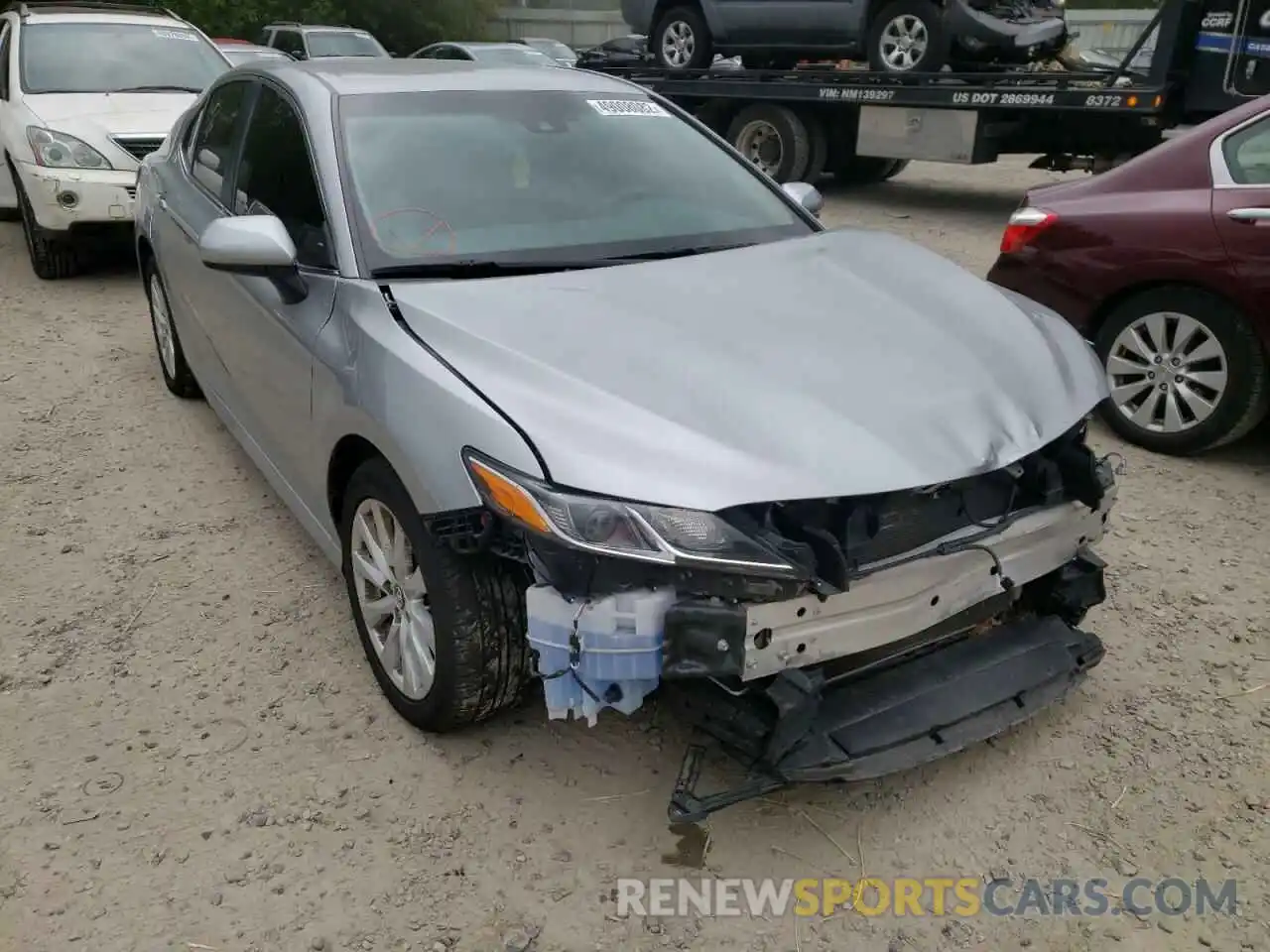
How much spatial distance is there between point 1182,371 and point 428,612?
11.9 ft

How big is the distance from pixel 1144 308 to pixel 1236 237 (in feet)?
1.55

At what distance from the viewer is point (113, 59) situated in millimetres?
8008

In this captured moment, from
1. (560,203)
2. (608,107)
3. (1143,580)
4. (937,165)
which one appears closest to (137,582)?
(560,203)

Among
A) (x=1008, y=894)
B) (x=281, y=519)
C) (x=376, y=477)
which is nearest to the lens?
(x=1008, y=894)

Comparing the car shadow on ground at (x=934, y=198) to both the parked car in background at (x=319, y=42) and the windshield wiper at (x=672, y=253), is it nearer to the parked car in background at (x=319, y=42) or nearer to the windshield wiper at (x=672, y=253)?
the windshield wiper at (x=672, y=253)

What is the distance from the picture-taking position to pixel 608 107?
143 inches

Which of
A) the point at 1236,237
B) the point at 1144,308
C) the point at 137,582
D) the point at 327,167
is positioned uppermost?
the point at 327,167

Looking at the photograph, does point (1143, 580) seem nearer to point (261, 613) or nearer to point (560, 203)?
point (560, 203)

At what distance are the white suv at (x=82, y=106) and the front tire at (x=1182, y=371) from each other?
6.35 m

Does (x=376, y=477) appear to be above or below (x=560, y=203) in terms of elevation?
below

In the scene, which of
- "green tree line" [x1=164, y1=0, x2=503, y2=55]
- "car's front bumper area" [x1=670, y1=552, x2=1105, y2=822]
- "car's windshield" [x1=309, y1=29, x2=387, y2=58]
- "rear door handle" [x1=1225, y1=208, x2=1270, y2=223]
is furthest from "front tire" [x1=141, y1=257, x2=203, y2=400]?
"green tree line" [x1=164, y1=0, x2=503, y2=55]

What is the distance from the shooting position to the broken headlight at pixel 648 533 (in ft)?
6.86

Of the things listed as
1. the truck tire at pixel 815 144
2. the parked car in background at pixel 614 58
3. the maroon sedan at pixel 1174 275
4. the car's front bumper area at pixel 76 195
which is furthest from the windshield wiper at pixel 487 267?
the parked car in background at pixel 614 58

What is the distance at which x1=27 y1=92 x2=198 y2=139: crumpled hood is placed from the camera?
728 cm
